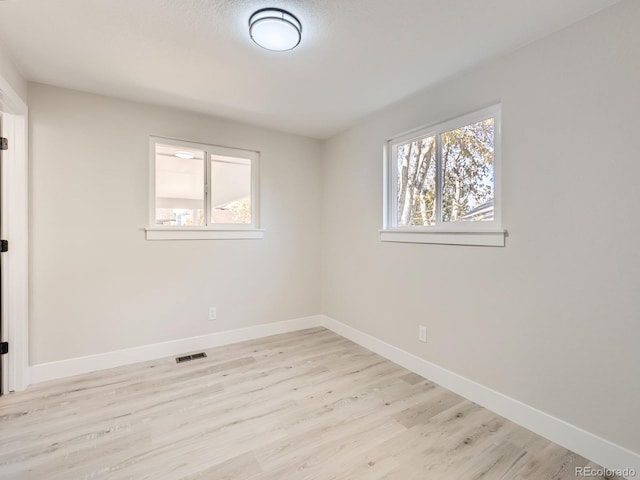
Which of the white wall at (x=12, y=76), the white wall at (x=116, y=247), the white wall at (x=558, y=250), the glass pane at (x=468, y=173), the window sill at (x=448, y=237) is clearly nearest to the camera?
the white wall at (x=558, y=250)

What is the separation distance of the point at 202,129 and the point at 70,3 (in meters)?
1.56

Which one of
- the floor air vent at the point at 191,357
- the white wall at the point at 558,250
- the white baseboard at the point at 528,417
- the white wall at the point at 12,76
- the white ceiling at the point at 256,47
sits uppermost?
the white ceiling at the point at 256,47

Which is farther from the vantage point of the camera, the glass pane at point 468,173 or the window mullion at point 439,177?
the window mullion at point 439,177

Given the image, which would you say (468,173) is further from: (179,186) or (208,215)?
(179,186)

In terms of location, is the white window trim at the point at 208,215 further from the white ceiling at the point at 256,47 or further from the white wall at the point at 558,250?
the white wall at the point at 558,250

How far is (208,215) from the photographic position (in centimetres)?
327

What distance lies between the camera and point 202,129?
3.18m

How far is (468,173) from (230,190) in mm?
2461

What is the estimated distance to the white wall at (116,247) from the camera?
8.23ft

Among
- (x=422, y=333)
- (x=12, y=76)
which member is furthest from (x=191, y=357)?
(x=12, y=76)

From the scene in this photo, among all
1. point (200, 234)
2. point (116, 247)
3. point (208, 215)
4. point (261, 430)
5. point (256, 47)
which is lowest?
point (261, 430)

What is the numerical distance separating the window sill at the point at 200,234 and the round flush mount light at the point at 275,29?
1.95 meters

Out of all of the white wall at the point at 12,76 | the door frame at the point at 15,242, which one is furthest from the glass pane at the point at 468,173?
the door frame at the point at 15,242

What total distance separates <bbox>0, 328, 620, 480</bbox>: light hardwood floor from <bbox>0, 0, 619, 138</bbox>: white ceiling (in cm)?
248
